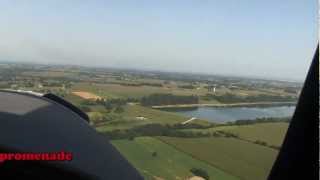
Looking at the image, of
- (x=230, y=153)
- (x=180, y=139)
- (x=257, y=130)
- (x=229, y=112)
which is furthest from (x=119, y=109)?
(x=229, y=112)

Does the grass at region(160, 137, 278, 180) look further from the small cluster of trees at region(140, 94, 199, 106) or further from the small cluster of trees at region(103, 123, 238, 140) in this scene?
the small cluster of trees at region(140, 94, 199, 106)

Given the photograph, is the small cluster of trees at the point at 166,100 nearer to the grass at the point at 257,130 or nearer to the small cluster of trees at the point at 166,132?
the small cluster of trees at the point at 166,132

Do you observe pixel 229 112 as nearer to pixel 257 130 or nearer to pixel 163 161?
pixel 257 130

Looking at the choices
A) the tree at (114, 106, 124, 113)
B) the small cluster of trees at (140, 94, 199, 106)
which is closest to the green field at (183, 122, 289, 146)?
the tree at (114, 106, 124, 113)

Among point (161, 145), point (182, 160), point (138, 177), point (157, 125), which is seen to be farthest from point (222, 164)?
point (138, 177)

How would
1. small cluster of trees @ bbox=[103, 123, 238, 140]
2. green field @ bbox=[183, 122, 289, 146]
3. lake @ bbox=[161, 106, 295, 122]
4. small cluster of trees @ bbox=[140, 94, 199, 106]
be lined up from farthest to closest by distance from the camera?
1. small cluster of trees @ bbox=[140, 94, 199, 106]
2. lake @ bbox=[161, 106, 295, 122]
3. green field @ bbox=[183, 122, 289, 146]
4. small cluster of trees @ bbox=[103, 123, 238, 140]
